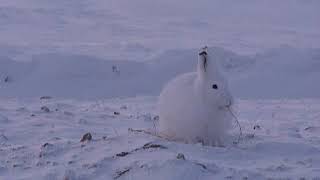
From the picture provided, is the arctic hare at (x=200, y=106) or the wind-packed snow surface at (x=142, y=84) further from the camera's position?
the arctic hare at (x=200, y=106)

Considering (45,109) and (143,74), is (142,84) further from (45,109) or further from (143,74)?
(45,109)

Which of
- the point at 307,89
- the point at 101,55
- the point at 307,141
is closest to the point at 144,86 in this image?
the point at 101,55

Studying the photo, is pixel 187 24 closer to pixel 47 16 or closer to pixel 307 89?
pixel 47 16

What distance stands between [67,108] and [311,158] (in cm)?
327

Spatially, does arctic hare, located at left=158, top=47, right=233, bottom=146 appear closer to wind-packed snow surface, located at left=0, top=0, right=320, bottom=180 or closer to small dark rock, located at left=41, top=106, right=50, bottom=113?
wind-packed snow surface, located at left=0, top=0, right=320, bottom=180

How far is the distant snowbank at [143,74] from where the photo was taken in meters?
9.71

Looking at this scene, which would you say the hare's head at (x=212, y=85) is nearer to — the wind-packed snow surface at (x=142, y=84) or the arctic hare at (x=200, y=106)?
the arctic hare at (x=200, y=106)

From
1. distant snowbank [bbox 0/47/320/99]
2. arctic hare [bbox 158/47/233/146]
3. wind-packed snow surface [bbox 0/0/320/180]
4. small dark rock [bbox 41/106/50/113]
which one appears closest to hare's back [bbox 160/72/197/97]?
arctic hare [bbox 158/47/233/146]

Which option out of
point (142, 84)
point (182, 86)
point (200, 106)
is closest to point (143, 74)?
point (142, 84)

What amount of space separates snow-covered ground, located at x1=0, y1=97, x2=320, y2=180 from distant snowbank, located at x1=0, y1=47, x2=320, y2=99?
2.11 metres

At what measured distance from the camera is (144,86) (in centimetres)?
999

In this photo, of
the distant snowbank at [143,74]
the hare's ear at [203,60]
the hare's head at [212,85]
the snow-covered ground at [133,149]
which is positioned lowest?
the snow-covered ground at [133,149]

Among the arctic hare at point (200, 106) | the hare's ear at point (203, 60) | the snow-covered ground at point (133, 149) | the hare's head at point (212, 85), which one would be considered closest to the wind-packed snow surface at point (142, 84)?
the snow-covered ground at point (133, 149)

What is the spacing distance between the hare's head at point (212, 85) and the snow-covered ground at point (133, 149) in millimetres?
325
